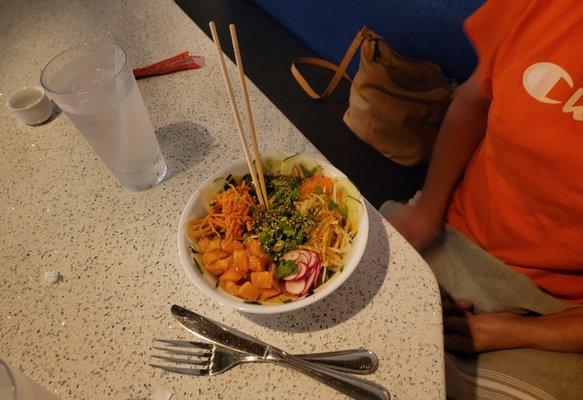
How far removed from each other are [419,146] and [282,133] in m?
1.04

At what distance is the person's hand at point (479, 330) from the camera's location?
885 millimetres

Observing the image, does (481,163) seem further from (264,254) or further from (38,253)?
(38,253)

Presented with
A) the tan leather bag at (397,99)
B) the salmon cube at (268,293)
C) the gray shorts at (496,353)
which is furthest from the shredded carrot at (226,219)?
the tan leather bag at (397,99)

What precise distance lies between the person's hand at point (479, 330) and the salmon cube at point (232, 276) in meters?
0.57

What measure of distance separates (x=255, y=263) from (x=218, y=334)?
0.12m

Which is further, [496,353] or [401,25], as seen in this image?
[401,25]

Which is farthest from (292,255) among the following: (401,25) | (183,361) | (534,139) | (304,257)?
(401,25)

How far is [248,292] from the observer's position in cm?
61

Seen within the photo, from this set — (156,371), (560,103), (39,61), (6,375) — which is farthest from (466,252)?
(39,61)

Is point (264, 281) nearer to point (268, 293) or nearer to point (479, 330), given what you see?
point (268, 293)

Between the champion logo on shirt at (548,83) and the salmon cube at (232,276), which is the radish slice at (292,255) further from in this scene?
the champion logo on shirt at (548,83)

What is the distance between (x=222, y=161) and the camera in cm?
88

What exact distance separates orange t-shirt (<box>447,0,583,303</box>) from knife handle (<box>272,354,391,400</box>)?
518 millimetres

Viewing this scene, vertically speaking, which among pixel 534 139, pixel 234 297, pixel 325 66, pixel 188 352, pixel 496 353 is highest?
pixel 534 139
